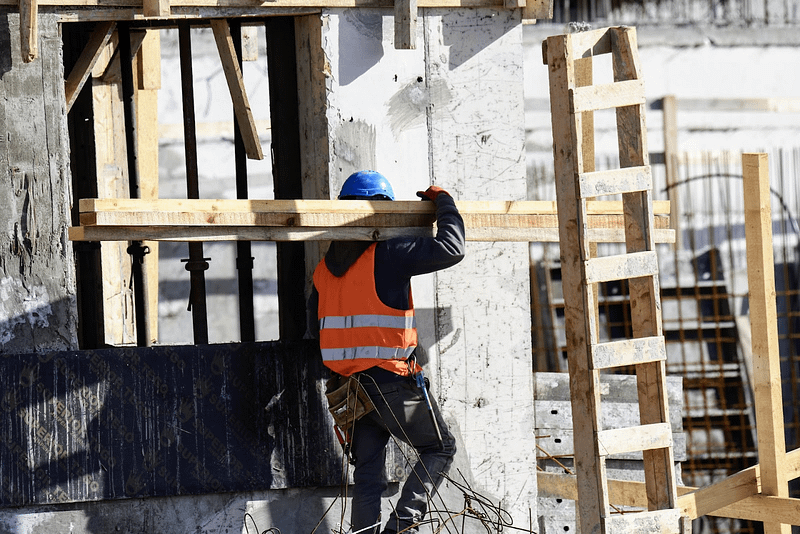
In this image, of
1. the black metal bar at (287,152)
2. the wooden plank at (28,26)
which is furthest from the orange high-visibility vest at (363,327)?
the wooden plank at (28,26)

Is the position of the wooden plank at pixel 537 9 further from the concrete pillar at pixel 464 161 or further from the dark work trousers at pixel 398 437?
the dark work trousers at pixel 398 437

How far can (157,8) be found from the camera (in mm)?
5207

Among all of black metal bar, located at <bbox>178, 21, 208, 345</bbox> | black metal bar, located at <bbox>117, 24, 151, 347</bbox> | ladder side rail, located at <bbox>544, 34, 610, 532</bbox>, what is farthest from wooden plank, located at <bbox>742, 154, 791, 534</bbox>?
black metal bar, located at <bbox>117, 24, 151, 347</bbox>

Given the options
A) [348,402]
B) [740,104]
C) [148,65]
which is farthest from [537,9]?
[740,104]

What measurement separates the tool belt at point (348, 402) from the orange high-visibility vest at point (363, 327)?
3.0 inches

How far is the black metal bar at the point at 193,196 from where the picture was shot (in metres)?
6.02

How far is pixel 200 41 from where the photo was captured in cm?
1338

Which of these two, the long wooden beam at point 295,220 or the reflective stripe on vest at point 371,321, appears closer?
the long wooden beam at point 295,220

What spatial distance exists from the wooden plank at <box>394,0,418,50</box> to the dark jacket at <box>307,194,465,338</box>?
1.16 m

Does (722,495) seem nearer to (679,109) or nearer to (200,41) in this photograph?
(679,109)

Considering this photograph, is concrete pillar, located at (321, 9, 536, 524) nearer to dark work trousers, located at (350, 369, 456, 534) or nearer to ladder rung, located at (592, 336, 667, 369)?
dark work trousers, located at (350, 369, 456, 534)

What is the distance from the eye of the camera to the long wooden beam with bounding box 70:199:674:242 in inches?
172

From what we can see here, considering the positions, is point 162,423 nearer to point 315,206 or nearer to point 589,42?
point 315,206

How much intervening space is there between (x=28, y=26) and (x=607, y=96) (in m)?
3.02
